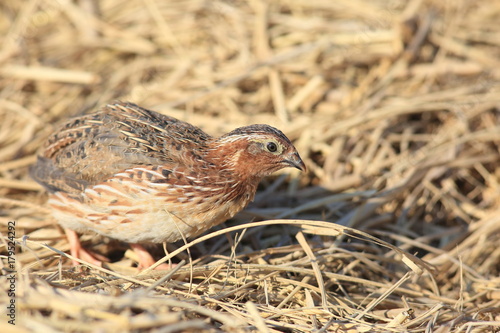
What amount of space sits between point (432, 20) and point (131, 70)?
4496mm

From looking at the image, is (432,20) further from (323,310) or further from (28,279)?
(28,279)

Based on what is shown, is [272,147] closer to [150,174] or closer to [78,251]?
[150,174]

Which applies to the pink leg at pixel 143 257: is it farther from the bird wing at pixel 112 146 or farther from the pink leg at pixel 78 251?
the bird wing at pixel 112 146

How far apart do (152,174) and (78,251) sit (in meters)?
1.25

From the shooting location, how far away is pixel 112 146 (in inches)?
184

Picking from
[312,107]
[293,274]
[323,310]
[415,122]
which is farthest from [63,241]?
[415,122]

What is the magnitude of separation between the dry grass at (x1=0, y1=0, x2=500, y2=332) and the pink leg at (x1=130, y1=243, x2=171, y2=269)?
0.14 meters

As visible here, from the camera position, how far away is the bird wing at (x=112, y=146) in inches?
181

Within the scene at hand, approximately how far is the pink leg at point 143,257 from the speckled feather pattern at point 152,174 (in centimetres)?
40

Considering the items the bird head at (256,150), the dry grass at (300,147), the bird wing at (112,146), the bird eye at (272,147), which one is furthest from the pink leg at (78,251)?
the bird eye at (272,147)

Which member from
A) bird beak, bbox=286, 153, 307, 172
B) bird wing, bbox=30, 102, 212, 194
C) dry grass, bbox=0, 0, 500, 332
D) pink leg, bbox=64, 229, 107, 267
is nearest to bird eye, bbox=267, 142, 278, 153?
bird beak, bbox=286, 153, 307, 172

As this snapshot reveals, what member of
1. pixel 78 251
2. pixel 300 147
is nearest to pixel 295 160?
pixel 300 147

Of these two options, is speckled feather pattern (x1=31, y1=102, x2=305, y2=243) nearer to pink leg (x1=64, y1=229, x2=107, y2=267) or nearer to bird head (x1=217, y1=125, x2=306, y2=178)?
bird head (x1=217, y1=125, x2=306, y2=178)

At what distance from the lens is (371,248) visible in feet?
17.0
